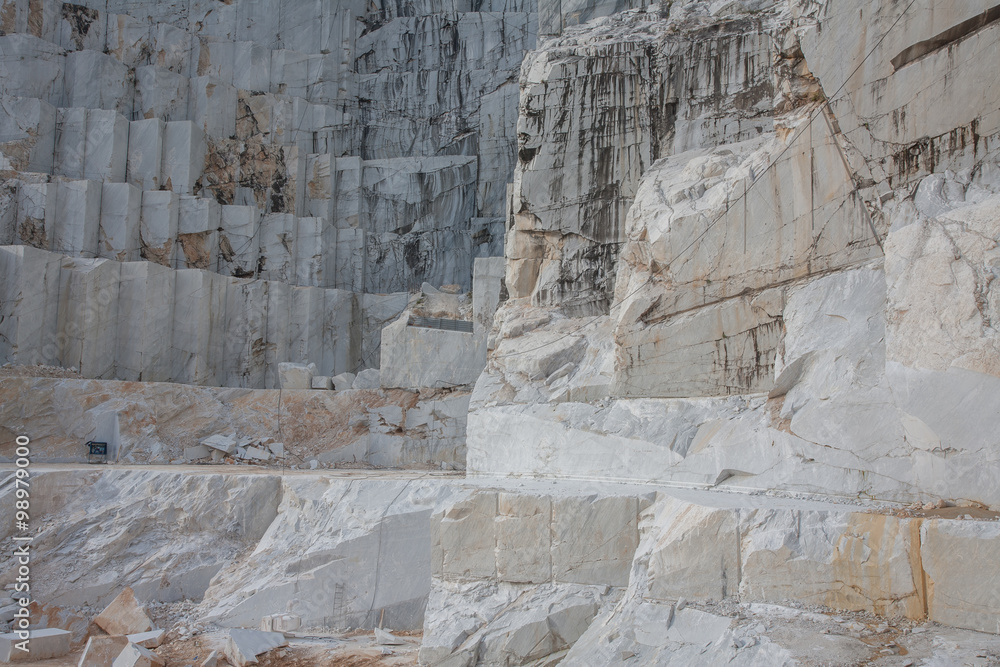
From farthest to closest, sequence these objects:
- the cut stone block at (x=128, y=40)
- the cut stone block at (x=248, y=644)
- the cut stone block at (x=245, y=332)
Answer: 1. the cut stone block at (x=128, y=40)
2. the cut stone block at (x=245, y=332)
3. the cut stone block at (x=248, y=644)

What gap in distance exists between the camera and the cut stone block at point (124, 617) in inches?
401

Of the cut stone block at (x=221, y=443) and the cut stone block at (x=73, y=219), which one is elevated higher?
the cut stone block at (x=73, y=219)

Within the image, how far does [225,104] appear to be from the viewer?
24891 millimetres

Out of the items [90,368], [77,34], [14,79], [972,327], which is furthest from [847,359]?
[77,34]

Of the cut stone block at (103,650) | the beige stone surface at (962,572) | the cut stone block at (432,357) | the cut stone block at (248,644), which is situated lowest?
the cut stone block at (103,650)

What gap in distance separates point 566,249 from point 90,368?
486 inches

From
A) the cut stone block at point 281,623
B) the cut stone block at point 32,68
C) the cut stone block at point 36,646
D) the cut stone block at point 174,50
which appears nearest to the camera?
the cut stone block at point 36,646

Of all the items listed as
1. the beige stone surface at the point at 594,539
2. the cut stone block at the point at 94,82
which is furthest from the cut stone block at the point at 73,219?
the beige stone surface at the point at 594,539

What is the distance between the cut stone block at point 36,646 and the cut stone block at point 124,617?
46cm

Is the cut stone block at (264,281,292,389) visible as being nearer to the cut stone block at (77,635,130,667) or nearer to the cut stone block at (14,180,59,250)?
the cut stone block at (14,180,59,250)

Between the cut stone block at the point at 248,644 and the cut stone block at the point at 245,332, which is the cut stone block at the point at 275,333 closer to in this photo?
the cut stone block at the point at 245,332

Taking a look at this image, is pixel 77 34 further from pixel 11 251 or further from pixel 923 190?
pixel 923 190

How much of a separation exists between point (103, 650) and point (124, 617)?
1263mm

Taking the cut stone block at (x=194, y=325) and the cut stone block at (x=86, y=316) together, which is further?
the cut stone block at (x=194, y=325)
